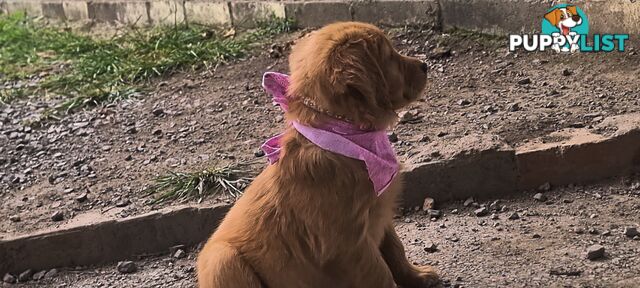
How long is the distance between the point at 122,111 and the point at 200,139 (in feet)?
4.57

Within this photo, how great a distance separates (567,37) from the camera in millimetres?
5844

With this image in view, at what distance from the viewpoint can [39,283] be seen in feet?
14.3

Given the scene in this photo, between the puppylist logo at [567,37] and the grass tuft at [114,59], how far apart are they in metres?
2.75

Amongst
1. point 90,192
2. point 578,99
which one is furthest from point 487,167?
point 90,192

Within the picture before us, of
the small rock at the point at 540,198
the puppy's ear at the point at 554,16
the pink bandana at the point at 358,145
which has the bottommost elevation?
the small rock at the point at 540,198

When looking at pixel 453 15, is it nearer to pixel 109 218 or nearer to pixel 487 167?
pixel 487 167

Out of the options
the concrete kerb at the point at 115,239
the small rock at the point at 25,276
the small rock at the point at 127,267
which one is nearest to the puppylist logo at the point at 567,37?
the concrete kerb at the point at 115,239

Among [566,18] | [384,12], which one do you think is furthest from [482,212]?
[384,12]

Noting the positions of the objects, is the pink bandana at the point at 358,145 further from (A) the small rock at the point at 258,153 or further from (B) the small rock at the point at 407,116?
(B) the small rock at the point at 407,116

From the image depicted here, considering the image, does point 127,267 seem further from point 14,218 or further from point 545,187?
point 545,187

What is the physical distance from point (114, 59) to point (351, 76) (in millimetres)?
5697

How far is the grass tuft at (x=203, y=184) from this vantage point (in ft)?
15.1

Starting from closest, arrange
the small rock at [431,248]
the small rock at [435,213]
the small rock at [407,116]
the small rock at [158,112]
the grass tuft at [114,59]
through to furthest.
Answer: the small rock at [431,248] → the small rock at [435,213] → the small rock at [407,116] → the small rock at [158,112] → the grass tuft at [114,59]

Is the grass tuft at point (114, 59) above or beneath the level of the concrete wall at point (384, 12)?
beneath
